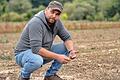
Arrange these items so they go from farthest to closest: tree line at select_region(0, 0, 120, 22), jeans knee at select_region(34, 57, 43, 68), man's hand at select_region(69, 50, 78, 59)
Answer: tree line at select_region(0, 0, 120, 22)
man's hand at select_region(69, 50, 78, 59)
jeans knee at select_region(34, 57, 43, 68)

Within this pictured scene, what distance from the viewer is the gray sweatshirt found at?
6714 mm

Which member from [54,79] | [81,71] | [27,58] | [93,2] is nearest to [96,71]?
[81,71]

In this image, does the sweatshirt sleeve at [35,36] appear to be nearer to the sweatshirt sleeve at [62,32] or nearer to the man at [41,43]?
the man at [41,43]

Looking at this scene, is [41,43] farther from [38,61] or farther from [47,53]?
[38,61]

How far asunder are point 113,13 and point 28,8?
16309mm

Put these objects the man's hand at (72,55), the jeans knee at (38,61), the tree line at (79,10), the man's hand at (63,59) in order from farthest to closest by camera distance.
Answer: the tree line at (79,10), the man's hand at (72,55), the jeans knee at (38,61), the man's hand at (63,59)

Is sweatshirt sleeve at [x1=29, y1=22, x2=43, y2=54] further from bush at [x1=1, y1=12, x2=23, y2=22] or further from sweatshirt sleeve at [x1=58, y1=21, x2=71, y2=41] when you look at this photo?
bush at [x1=1, y1=12, x2=23, y2=22]

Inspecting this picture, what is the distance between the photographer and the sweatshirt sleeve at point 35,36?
6.69m

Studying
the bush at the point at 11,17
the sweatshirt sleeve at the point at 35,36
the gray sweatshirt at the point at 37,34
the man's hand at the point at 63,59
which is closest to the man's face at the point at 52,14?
the gray sweatshirt at the point at 37,34

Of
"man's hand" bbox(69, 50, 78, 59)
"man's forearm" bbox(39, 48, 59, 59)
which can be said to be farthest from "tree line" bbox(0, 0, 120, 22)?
"man's forearm" bbox(39, 48, 59, 59)

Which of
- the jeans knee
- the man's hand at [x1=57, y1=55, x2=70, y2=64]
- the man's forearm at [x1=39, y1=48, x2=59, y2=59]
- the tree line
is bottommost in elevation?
the tree line

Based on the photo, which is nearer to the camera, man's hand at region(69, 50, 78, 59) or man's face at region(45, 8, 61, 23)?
man's face at region(45, 8, 61, 23)

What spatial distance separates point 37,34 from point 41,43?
6.8 inches

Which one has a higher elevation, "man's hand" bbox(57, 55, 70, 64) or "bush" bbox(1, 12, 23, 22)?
"man's hand" bbox(57, 55, 70, 64)
